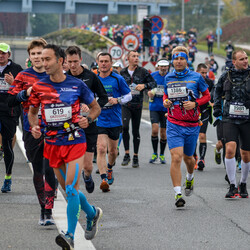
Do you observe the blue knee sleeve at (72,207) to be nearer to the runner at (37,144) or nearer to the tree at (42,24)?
the runner at (37,144)

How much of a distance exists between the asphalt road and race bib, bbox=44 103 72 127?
1116 mm

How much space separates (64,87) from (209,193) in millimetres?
4132

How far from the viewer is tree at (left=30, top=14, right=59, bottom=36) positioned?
154875mm

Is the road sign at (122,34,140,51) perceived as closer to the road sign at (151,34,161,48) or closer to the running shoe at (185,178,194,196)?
the road sign at (151,34,161,48)

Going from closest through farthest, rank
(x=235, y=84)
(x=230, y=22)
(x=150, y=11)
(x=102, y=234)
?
(x=102, y=234) < (x=235, y=84) < (x=230, y=22) < (x=150, y=11)

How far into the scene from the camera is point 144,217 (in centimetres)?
859

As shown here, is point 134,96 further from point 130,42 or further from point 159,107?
point 130,42

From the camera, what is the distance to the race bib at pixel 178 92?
9812mm

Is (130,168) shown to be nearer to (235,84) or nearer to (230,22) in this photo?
(235,84)

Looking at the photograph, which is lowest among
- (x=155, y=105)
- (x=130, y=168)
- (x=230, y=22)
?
(x=130, y=168)

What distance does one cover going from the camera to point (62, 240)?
6.42 meters

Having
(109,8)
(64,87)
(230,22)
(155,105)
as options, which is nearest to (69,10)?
(109,8)

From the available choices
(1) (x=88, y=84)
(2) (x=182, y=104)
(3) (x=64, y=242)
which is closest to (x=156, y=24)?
(2) (x=182, y=104)

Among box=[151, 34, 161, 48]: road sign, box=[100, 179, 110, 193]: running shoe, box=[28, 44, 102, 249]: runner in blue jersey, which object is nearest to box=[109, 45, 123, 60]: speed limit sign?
box=[151, 34, 161, 48]: road sign
